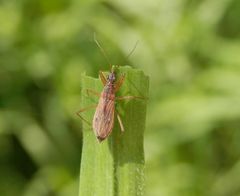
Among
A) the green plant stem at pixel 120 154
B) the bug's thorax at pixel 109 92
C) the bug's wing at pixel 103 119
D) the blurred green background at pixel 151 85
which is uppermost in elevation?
the blurred green background at pixel 151 85

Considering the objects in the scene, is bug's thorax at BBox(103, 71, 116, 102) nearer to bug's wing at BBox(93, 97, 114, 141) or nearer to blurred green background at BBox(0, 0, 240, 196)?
bug's wing at BBox(93, 97, 114, 141)

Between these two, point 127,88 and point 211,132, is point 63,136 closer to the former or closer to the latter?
point 211,132

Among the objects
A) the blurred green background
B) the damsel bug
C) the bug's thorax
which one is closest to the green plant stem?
the damsel bug

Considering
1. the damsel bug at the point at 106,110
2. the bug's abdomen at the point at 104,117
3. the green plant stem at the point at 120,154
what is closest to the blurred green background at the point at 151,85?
the damsel bug at the point at 106,110

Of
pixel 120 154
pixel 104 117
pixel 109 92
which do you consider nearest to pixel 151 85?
pixel 109 92

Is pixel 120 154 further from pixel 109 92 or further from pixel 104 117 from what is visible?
pixel 109 92

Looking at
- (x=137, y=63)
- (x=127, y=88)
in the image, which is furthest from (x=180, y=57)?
(x=127, y=88)

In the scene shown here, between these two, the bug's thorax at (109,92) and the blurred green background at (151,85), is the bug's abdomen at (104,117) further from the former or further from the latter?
the blurred green background at (151,85)
